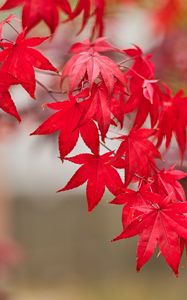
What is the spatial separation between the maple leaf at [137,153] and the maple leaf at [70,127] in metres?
0.05

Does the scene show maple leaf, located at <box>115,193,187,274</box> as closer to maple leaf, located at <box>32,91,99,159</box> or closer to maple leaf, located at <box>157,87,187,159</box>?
maple leaf, located at <box>32,91,99,159</box>

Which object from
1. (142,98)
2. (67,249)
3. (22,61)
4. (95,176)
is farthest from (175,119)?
(67,249)

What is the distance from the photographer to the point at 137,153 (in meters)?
1.16

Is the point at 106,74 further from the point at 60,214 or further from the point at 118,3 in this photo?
the point at 60,214

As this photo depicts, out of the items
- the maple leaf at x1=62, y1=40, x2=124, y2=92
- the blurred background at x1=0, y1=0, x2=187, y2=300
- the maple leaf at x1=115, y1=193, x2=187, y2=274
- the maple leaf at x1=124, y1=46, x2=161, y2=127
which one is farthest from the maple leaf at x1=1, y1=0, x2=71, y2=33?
the blurred background at x1=0, y1=0, x2=187, y2=300

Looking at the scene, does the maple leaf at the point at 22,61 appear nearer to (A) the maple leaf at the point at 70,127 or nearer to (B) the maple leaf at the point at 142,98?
(A) the maple leaf at the point at 70,127

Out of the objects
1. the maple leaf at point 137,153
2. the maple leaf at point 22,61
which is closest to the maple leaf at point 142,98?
the maple leaf at point 137,153

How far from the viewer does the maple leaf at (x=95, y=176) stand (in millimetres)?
1202

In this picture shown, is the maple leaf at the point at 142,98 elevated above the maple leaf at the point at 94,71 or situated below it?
below

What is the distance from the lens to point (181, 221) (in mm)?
1111

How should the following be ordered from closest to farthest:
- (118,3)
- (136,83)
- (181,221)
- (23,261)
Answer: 1. (181,221)
2. (136,83)
3. (118,3)
4. (23,261)

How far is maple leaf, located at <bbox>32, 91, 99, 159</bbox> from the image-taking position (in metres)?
1.16

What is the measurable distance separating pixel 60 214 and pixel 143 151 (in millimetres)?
4517

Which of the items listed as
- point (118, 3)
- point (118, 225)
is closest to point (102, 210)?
point (118, 225)
